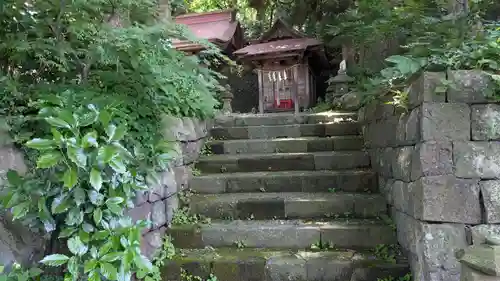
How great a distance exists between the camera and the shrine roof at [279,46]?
8844 mm

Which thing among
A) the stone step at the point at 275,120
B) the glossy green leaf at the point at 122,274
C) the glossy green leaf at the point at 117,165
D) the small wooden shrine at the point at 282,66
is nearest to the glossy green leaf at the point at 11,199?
the glossy green leaf at the point at 117,165

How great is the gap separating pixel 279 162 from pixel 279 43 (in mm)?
6109

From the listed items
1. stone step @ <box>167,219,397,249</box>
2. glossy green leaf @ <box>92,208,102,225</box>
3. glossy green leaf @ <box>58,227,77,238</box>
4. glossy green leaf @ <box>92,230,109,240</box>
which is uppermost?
glossy green leaf @ <box>92,208,102,225</box>

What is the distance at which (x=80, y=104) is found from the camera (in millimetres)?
2258

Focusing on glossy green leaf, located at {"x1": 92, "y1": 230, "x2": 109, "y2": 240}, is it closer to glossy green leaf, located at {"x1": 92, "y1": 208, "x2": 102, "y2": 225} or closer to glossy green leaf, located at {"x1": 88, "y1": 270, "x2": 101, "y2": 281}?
glossy green leaf, located at {"x1": 92, "y1": 208, "x2": 102, "y2": 225}

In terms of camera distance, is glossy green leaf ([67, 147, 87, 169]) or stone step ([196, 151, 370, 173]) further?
stone step ([196, 151, 370, 173])

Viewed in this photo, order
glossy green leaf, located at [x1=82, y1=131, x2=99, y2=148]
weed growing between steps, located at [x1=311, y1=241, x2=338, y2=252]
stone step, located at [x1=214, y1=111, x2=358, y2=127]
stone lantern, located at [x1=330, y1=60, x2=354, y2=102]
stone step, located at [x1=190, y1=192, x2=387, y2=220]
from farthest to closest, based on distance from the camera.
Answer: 1. stone lantern, located at [x1=330, y1=60, x2=354, y2=102]
2. stone step, located at [x1=214, y1=111, x2=358, y2=127]
3. stone step, located at [x1=190, y1=192, x2=387, y2=220]
4. weed growing between steps, located at [x1=311, y1=241, x2=338, y2=252]
5. glossy green leaf, located at [x1=82, y1=131, x2=99, y2=148]

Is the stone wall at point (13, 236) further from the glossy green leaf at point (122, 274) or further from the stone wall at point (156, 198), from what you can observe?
the glossy green leaf at point (122, 274)

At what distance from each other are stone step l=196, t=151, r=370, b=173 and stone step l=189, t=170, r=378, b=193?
0.53 feet

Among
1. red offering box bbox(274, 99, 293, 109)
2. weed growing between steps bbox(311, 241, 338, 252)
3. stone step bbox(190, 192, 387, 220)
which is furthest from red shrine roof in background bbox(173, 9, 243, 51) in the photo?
weed growing between steps bbox(311, 241, 338, 252)

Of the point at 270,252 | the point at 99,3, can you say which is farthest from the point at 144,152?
the point at 270,252

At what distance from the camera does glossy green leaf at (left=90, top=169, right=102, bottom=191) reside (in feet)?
5.89

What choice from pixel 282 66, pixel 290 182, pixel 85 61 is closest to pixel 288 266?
pixel 290 182

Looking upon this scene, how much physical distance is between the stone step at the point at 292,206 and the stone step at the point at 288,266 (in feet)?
1.50
